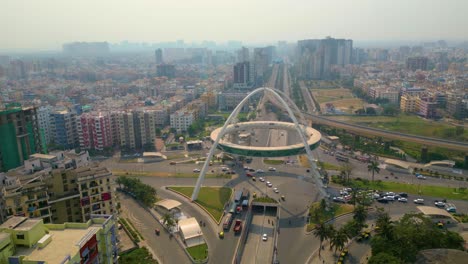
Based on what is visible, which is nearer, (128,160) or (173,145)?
(128,160)

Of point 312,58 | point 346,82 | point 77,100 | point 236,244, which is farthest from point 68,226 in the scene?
point 312,58

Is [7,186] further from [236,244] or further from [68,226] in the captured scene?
[236,244]

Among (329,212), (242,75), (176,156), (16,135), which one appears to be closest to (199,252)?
(329,212)

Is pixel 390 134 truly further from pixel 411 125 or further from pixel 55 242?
pixel 55 242

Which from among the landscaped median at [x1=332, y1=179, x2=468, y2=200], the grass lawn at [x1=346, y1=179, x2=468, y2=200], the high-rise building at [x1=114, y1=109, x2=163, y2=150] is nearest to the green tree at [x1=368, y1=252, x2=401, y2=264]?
the landscaped median at [x1=332, y1=179, x2=468, y2=200]

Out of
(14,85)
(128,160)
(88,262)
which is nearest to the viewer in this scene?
(88,262)

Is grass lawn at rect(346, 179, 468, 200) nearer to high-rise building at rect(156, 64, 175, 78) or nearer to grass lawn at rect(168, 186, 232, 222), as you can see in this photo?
grass lawn at rect(168, 186, 232, 222)
